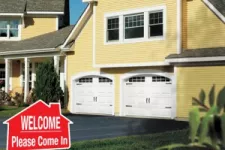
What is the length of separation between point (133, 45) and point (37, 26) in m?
12.1

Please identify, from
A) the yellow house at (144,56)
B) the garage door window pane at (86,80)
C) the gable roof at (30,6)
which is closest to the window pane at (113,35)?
the yellow house at (144,56)

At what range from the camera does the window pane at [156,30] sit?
20.6 m

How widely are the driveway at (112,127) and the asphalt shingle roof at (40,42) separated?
7.63 m

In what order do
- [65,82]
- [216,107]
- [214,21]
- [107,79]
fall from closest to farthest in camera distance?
[216,107]
[214,21]
[107,79]
[65,82]

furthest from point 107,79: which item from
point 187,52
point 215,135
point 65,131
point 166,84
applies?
point 215,135

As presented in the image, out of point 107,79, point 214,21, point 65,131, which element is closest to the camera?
point 65,131

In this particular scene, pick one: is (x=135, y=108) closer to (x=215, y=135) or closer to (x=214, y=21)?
(x=214, y=21)

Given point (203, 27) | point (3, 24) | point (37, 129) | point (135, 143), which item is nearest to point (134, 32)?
point (203, 27)

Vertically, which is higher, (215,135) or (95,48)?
(95,48)

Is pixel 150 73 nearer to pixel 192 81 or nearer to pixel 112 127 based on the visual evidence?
pixel 192 81

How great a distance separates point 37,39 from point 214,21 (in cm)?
1412

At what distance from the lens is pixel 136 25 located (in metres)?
21.5

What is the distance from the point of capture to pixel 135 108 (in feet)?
73.0

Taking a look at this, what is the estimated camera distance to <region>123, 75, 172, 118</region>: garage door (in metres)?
20.7
